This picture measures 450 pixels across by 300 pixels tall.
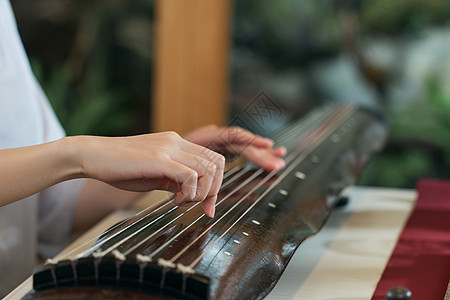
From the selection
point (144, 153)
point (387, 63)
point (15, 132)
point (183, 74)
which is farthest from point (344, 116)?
point (183, 74)

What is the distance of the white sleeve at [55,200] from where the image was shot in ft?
4.47

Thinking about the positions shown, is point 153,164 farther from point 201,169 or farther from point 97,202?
point 97,202

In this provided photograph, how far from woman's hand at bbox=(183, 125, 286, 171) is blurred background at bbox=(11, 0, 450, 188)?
2.59m

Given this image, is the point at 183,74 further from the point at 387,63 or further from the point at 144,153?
the point at 144,153

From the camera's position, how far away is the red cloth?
2.50 ft

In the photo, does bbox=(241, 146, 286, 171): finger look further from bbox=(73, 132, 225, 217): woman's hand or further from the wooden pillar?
the wooden pillar

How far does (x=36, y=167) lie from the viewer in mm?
697

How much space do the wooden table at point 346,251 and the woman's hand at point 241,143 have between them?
16 cm

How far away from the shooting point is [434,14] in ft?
11.7

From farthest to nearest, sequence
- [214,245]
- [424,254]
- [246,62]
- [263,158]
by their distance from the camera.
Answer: [246,62], [263,158], [424,254], [214,245]

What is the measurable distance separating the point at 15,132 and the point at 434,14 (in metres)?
3.03

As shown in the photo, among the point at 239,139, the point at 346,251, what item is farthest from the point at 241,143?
the point at 346,251

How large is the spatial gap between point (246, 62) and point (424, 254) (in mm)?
3137

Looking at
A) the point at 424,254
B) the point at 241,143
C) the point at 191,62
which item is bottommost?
the point at 191,62
